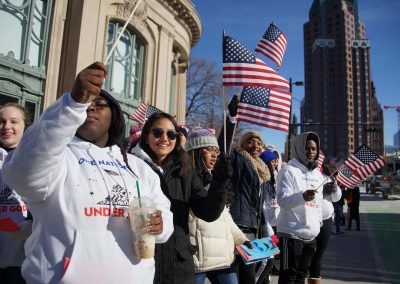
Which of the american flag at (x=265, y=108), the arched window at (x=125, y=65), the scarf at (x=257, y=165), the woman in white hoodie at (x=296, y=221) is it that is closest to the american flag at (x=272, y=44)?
the american flag at (x=265, y=108)

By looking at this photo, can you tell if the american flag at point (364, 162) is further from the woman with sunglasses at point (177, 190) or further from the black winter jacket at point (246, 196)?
the woman with sunglasses at point (177, 190)

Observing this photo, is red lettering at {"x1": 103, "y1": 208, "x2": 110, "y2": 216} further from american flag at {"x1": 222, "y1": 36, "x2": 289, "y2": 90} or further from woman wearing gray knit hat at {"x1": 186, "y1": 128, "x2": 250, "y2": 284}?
american flag at {"x1": 222, "y1": 36, "x2": 289, "y2": 90}

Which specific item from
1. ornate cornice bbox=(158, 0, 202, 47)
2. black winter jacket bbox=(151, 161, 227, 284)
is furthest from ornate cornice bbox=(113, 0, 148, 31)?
black winter jacket bbox=(151, 161, 227, 284)

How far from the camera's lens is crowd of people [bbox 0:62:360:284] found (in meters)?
1.45

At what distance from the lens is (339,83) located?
135000 mm

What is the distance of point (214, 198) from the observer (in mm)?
2604

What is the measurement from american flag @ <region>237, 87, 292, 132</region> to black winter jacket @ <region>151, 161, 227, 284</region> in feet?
8.37

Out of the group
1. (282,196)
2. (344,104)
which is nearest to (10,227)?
(282,196)

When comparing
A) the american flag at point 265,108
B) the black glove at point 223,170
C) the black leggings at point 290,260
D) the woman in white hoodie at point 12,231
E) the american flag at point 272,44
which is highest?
the american flag at point 272,44

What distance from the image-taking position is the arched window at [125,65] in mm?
16208

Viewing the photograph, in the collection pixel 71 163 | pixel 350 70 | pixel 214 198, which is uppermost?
pixel 350 70

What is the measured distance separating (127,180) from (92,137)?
31 cm

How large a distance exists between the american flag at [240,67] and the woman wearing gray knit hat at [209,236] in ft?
3.17

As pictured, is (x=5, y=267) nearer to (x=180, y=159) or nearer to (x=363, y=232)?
(x=180, y=159)
